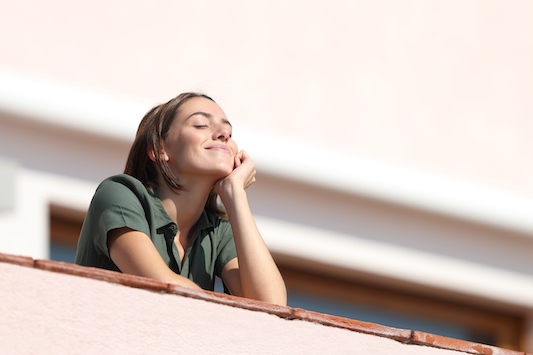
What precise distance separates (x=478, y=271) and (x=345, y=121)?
1.10m

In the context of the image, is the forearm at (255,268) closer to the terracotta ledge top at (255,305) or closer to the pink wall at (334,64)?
the terracotta ledge top at (255,305)

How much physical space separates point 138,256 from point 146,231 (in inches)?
4.8

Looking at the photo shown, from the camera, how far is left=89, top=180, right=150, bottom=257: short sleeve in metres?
1.90

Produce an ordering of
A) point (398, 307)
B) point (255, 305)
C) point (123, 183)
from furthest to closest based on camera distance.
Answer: point (398, 307) → point (123, 183) → point (255, 305)

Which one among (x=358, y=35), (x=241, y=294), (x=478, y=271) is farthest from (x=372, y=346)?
(x=358, y=35)

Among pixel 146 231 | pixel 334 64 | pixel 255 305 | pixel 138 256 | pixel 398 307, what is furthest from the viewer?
pixel 334 64

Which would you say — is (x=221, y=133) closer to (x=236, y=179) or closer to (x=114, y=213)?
(x=236, y=179)

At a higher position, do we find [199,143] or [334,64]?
[334,64]

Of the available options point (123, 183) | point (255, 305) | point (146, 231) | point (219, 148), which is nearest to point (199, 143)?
point (219, 148)

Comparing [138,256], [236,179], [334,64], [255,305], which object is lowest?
[255,305]

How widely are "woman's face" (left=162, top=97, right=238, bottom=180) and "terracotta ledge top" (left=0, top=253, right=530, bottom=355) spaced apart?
72 cm

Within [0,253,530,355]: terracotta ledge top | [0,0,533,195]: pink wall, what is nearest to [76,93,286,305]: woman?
[0,253,530,355]: terracotta ledge top

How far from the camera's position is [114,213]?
1.91m

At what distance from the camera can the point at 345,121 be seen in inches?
159
